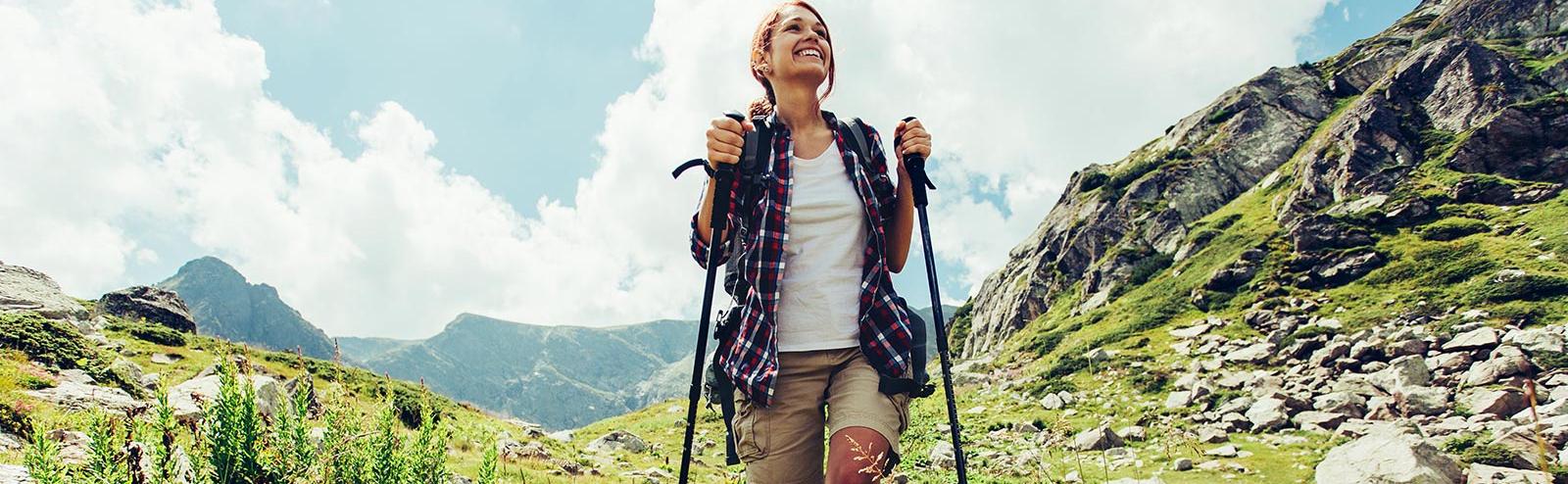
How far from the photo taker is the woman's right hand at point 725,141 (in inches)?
120

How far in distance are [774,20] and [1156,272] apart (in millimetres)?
58057

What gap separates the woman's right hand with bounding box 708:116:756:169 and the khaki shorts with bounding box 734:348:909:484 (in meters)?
0.86

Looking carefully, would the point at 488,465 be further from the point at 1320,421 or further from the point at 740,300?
the point at 1320,421

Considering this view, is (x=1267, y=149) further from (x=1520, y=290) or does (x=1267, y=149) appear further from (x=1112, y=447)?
(x=1112, y=447)

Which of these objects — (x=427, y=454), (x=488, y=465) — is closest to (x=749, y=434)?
(x=488, y=465)

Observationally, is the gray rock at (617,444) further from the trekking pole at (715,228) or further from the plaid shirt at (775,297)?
the plaid shirt at (775,297)

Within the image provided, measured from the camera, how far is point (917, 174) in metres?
3.43

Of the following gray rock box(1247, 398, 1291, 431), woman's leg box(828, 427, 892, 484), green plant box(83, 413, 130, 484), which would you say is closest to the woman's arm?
woman's leg box(828, 427, 892, 484)

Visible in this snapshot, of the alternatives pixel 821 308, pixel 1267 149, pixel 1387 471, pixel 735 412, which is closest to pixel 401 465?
pixel 735 412

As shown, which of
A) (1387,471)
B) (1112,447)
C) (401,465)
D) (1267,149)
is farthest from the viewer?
(1267,149)

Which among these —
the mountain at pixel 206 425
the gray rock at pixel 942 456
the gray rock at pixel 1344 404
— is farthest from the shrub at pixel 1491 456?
the mountain at pixel 206 425

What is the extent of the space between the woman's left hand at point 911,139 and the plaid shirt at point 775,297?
0.78 feet

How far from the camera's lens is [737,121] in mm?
3104

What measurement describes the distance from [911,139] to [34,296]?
34.6 metres
